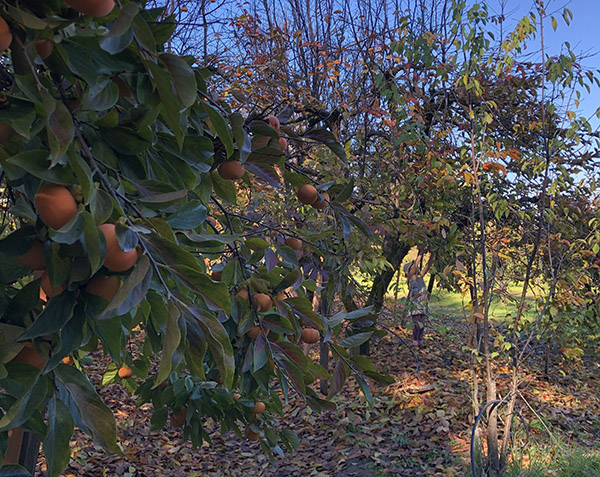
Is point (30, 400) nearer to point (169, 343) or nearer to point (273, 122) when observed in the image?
point (169, 343)

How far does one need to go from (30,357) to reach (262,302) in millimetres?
527

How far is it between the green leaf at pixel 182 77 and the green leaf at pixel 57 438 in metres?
0.41

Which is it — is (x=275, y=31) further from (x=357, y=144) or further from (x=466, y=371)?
(x=466, y=371)

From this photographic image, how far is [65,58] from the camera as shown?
61 centimetres

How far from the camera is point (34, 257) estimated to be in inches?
24.8

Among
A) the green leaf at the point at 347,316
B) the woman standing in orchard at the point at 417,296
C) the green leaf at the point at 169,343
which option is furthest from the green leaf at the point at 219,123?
the woman standing in orchard at the point at 417,296

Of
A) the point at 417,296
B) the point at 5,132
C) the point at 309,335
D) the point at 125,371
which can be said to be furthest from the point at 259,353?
the point at 417,296

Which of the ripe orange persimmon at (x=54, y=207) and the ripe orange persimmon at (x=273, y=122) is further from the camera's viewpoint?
the ripe orange persimmon at (x=273, y=122)

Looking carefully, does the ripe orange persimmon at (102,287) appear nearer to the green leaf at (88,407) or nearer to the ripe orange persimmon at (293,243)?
the green leaf at (88,407)

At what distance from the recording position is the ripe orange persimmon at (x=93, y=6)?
0.55 m

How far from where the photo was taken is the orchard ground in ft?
12.9

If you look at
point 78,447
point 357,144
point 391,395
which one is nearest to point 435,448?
point 391,395

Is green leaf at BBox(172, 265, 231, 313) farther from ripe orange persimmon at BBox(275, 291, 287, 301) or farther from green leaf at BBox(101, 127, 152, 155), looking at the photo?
ripe orange persimmon at BBox(275, 291, 287, 301)

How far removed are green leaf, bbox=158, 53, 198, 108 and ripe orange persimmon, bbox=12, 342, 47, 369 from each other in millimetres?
389
